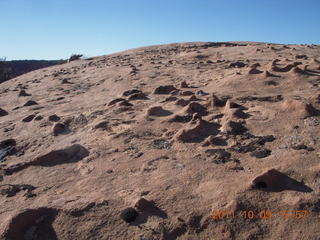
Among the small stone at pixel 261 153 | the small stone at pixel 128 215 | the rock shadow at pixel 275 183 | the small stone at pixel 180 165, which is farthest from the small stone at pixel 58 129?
the rock shadow at pixel 275 183

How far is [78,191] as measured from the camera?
3105mm

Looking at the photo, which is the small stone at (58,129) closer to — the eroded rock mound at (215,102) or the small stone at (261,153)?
the eroded rock mound at (215,102)

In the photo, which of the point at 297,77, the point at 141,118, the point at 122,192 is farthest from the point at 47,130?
the point at 297,77

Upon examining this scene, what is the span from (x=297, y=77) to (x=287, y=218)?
433 centimetres

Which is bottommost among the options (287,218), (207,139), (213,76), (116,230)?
(116,230)

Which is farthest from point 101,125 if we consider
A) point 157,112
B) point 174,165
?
point 174,165

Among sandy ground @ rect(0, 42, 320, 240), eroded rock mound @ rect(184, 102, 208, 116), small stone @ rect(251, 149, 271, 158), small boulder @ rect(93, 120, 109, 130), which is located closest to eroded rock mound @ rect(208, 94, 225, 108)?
sandy ground @ rect(0, 42, 320, 240)

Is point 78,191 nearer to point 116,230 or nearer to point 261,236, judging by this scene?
point 116,230

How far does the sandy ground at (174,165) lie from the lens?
239cm

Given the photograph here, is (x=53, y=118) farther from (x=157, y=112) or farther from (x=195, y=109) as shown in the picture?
(x=195, y=109)
